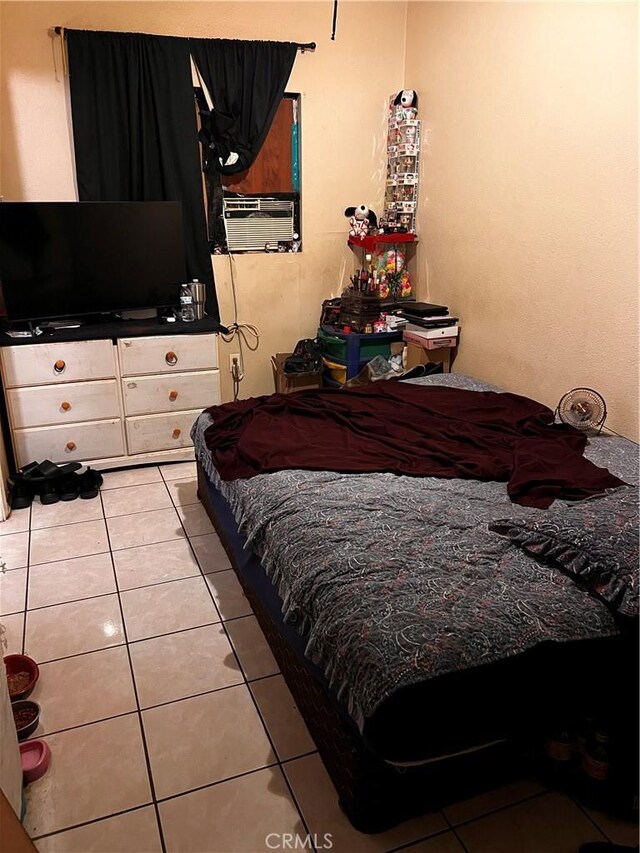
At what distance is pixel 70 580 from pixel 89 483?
0.84 meters

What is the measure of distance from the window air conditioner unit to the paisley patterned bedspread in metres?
2.23

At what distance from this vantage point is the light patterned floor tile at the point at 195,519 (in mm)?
2980

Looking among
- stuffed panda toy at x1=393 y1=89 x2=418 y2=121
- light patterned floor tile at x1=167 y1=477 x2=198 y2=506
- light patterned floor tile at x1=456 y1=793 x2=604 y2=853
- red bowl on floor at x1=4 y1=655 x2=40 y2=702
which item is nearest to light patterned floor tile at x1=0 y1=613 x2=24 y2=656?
red bowl on floor at x1=4 y1=655 x2=40 y2=702

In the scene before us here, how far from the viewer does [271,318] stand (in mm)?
4168

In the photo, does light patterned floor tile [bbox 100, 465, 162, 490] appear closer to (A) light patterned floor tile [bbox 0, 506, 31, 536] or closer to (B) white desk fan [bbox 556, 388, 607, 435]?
(A) light patterned floor tile [bbox 0, 506, 31, 536]

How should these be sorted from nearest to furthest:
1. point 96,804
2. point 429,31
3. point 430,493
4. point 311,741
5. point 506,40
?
point 96,804
point 311,741
point 430,493
point 506,40
point 429,31

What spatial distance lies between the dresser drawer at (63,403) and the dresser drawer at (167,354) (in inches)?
6.1

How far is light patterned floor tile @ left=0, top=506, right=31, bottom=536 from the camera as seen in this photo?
2.98 m

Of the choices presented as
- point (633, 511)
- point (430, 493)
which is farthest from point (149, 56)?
point (633, 511)

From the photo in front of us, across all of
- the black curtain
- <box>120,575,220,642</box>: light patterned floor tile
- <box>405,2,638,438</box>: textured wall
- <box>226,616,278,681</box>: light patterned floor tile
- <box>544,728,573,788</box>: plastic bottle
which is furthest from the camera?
the black curtain

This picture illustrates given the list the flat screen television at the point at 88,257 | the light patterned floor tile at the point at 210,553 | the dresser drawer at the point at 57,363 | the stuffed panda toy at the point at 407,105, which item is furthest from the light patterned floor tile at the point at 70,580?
the stuffed panda toy at the point at 407,105

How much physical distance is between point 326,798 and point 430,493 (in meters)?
0.94

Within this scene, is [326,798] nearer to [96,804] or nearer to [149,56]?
[96,804]

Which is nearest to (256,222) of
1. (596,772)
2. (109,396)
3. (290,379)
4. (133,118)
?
(133,118)
